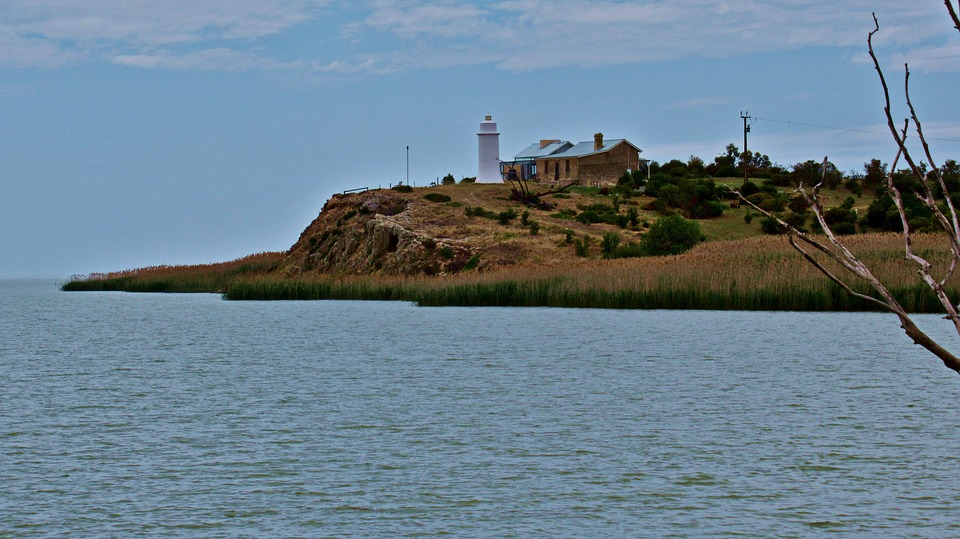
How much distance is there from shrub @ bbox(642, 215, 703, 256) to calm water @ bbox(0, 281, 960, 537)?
1265 inches

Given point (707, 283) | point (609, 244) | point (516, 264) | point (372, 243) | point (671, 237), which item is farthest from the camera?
point (372, 243)

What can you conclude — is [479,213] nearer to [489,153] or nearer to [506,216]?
[506,216]

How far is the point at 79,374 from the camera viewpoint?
29.5 metres

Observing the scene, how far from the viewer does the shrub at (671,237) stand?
226 ft

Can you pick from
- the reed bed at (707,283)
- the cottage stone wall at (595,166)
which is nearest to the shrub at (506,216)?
the reed bed at (707,283)

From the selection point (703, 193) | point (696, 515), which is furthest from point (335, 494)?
point (703, 193)

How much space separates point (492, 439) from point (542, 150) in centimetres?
9739

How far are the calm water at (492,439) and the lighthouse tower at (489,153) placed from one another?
180 ft

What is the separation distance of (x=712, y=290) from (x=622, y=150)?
65813mm

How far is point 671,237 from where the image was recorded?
69.6 metres

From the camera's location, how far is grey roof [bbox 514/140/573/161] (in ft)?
366

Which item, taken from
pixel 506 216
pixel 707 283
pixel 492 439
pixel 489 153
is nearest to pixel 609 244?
pixel 506 216

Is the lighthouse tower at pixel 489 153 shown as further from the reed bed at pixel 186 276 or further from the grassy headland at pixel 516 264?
the reed bed at pixel 186 276

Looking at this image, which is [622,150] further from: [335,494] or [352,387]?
[335,494]
